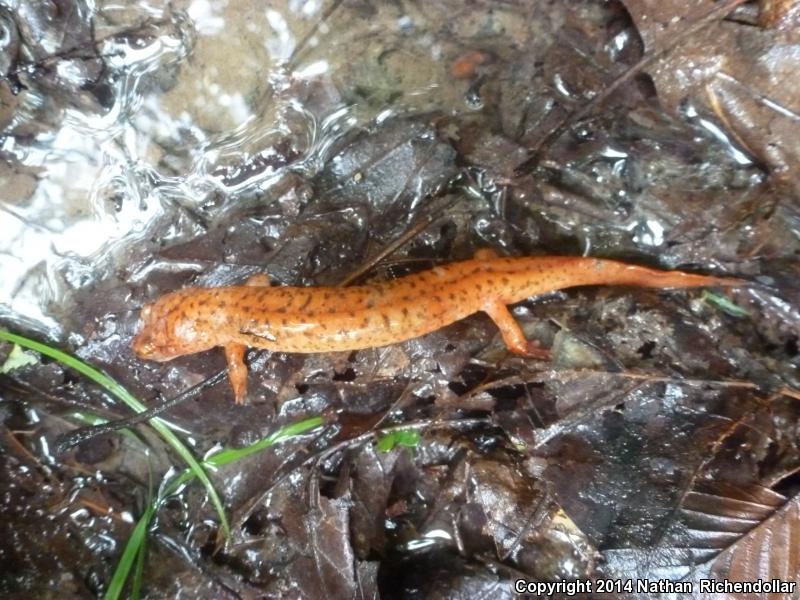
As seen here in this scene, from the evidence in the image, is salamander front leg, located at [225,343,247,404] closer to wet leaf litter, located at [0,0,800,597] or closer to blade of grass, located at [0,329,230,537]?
wet leaf litter, located at [0,0,800,597]

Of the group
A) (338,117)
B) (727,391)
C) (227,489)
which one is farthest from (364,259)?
(727,391)

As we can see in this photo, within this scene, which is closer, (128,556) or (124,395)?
(128,556)

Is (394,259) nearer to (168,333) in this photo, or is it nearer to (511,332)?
(511,332)

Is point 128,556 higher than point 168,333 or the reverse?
the reverse

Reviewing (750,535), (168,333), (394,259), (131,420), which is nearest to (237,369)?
(168,333)

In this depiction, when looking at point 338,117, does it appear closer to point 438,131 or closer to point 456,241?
point 438,131

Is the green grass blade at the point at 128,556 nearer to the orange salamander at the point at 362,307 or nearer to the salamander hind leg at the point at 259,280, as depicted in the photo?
the orange salamander at the point at 362,307

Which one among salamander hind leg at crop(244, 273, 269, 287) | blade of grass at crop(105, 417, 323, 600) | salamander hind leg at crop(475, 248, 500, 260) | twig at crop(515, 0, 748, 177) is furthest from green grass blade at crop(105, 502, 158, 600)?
twig at crop(515, 0, 748, 177)

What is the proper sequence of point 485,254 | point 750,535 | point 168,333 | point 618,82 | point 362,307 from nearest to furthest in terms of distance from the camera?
point 750,535
point 362,307
point 168,333
point 618,82
point 485,254

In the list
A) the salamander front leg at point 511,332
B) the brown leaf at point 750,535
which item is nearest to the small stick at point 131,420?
the salamander front leg at point 511,332
